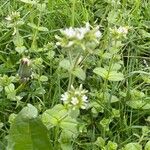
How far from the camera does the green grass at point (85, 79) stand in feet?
4.96

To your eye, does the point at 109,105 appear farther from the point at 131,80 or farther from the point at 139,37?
the point at 139,37

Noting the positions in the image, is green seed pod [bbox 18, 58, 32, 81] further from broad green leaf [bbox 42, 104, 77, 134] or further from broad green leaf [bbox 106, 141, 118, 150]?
broad green leaf [bbox 106, 141, 118, 150]

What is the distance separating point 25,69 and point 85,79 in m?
0.32

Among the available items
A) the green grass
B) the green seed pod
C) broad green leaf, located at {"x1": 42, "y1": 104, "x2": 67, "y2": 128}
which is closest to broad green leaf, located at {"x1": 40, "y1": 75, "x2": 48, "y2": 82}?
the green grass

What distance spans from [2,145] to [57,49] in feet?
1.74

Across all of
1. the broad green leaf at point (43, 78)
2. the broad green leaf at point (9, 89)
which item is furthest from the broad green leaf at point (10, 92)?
the broad green leaf at point (43, 78)

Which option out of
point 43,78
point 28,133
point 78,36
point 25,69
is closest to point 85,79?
point 43,78

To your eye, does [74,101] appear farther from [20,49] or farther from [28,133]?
[20,49]

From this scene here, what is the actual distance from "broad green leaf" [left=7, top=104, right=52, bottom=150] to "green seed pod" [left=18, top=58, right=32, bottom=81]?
20 centimetres

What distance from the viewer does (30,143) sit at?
4.14 feet

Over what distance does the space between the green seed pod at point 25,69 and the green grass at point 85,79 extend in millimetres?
36

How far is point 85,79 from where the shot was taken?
1.71 meters

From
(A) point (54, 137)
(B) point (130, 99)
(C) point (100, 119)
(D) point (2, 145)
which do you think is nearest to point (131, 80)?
(B) point (130, 99)

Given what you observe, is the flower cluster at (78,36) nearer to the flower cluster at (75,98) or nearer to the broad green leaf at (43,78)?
the flower cluster at (75,98)
